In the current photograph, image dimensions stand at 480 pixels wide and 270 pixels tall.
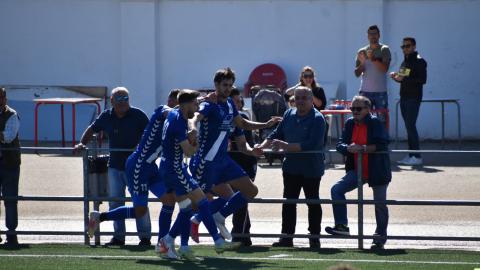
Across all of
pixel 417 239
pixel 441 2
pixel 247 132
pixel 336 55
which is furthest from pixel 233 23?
pixel 417 239

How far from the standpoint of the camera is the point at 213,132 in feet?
39.2

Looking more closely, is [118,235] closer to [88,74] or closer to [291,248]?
[291,248]

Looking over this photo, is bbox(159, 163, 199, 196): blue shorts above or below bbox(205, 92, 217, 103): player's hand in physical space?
below

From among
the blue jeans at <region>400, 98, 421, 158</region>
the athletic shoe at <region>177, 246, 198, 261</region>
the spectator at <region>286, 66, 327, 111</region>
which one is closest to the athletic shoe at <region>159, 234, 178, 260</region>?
the athletic shoe at <region>177, 246, 198, 261</region>

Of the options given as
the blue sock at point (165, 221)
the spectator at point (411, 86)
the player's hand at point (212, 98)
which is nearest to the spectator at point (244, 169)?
the player's hand at point (212, 98)

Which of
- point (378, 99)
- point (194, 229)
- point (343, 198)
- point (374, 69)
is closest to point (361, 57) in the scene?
point (374, 69)

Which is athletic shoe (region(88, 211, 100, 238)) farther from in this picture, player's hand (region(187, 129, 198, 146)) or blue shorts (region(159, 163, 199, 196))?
player's hand (region(187, 129, 198, 146))

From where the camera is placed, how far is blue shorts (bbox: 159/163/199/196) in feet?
37.1

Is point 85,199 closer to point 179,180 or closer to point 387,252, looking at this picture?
point 179,180

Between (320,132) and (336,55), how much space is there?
34.1ft

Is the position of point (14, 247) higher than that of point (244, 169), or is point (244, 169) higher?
point (244, 169)

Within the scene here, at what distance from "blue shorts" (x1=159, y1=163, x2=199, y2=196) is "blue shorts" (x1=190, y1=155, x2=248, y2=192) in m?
0.56

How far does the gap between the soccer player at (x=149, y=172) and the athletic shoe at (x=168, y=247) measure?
13 centimetres

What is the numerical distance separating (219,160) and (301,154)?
1180mm
